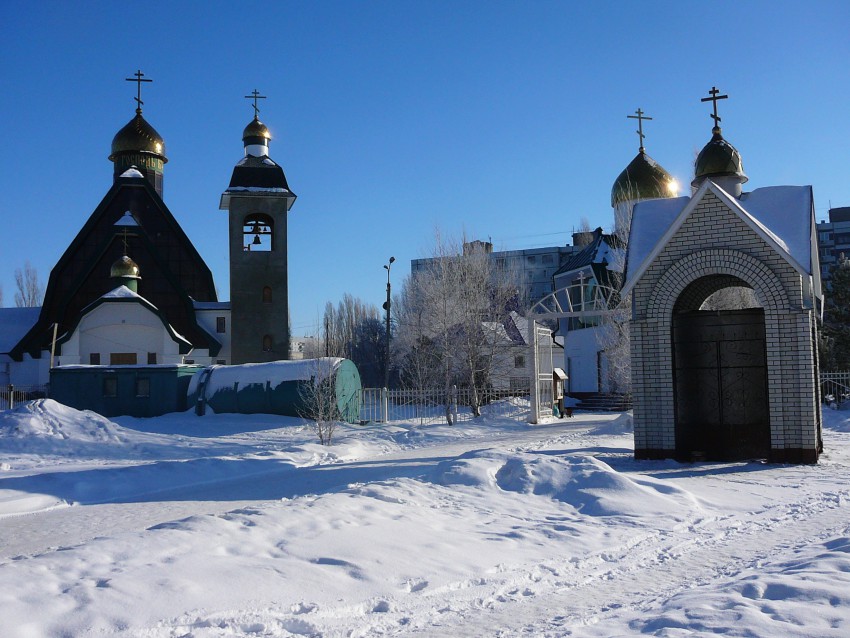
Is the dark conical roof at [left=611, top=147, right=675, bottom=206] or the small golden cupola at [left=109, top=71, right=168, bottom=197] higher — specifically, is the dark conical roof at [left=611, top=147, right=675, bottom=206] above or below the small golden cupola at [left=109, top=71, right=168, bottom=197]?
below

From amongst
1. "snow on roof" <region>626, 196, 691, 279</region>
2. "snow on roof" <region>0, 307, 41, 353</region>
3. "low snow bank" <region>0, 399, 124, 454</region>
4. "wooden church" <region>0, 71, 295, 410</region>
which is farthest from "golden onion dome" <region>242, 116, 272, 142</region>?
"snow on roof" <region>626, 196, 691, 279</region>

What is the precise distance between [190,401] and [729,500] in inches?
719

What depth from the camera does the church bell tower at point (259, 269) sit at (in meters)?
35.6

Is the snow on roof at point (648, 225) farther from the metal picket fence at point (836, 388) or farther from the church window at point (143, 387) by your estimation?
the church window at point (143, 387)

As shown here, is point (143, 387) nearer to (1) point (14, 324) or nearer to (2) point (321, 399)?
(2) point (321, 399)

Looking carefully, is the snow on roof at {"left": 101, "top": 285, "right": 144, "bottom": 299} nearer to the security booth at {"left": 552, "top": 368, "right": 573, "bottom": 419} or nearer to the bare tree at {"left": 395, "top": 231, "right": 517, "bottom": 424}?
the bare tree at {"left": 395, "top": 231, "right": 517, "bottom": 424}

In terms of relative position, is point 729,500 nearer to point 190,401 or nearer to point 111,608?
point 111,608

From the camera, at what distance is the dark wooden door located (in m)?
14.7

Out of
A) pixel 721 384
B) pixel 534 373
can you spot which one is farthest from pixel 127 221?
pixel 721 384

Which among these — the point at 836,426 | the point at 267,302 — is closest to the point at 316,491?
the point at 836,426

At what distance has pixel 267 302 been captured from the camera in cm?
3619

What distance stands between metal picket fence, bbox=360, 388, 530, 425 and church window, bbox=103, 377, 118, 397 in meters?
7.50

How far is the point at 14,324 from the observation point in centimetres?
3841

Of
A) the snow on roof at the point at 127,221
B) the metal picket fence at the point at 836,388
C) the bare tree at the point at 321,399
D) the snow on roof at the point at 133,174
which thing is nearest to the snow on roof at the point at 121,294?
the snow on roof at the point at 127,221
